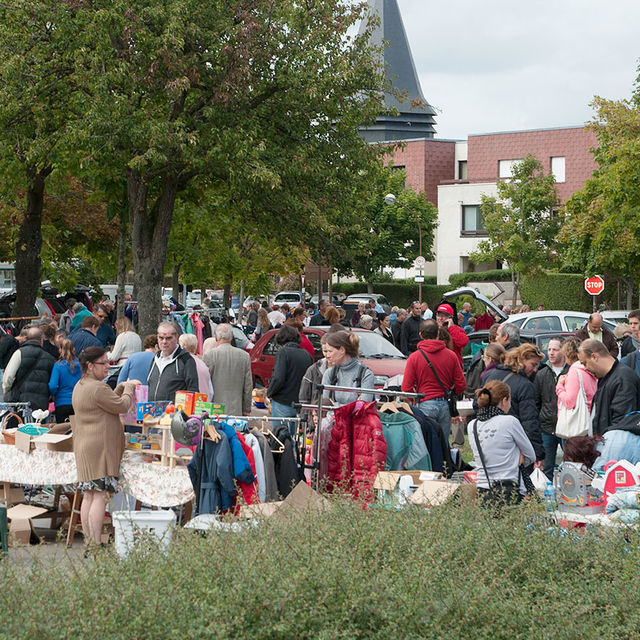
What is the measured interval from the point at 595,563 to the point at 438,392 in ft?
16.6

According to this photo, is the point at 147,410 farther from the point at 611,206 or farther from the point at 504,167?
the point at 504,167

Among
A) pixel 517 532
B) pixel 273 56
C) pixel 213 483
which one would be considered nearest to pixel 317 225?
pixel 273 56

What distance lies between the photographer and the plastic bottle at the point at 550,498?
23.5 ft

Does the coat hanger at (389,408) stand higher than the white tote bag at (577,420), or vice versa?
the coat hanger at (389,408)

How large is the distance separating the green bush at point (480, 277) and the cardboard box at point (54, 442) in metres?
54.9

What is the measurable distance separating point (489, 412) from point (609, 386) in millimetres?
1835

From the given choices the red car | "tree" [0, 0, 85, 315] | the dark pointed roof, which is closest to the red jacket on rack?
the red car

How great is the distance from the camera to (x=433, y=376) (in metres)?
10.8

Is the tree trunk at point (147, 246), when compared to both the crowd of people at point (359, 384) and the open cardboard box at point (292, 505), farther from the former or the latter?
the open cardboard box at point (292, 505)

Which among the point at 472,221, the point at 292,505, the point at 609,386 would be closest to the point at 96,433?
the point at 292,505

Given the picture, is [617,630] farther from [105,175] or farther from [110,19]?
[105,175]

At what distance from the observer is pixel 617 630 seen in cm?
514

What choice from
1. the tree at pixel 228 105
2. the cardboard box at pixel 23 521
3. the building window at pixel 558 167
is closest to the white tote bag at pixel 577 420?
the cardboard box at pixel 23 521

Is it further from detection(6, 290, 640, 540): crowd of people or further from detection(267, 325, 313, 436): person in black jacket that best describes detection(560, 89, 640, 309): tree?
detection(267, 325, 313, 436): person in black jacket
